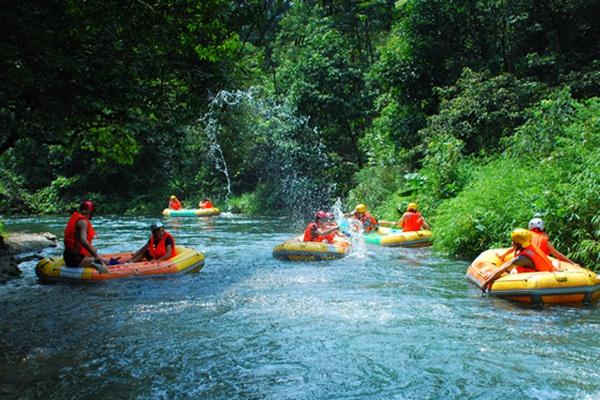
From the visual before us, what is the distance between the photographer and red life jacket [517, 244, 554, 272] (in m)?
7.38

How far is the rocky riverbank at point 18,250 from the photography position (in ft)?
33.9

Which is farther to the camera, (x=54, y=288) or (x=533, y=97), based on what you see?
(x=533, y=97)

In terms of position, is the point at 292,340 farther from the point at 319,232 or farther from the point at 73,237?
the point at 319,232

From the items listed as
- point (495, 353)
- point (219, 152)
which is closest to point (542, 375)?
point (495, 353)

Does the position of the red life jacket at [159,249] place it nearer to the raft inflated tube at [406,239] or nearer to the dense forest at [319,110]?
the dense forest at [319,110]

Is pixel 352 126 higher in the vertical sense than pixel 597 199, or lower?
higher

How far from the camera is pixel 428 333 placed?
6.12 metres

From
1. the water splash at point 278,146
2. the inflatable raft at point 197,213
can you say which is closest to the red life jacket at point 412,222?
the water splash at point 278,146

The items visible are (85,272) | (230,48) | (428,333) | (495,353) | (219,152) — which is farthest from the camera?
(219,152)

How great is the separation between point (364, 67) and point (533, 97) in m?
9.77

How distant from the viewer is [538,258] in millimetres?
7402

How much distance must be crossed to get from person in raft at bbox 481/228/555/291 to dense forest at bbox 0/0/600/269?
1.23 metres

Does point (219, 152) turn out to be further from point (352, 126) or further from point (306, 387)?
point (306, 387)

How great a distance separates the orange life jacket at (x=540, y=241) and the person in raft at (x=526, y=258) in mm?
82
